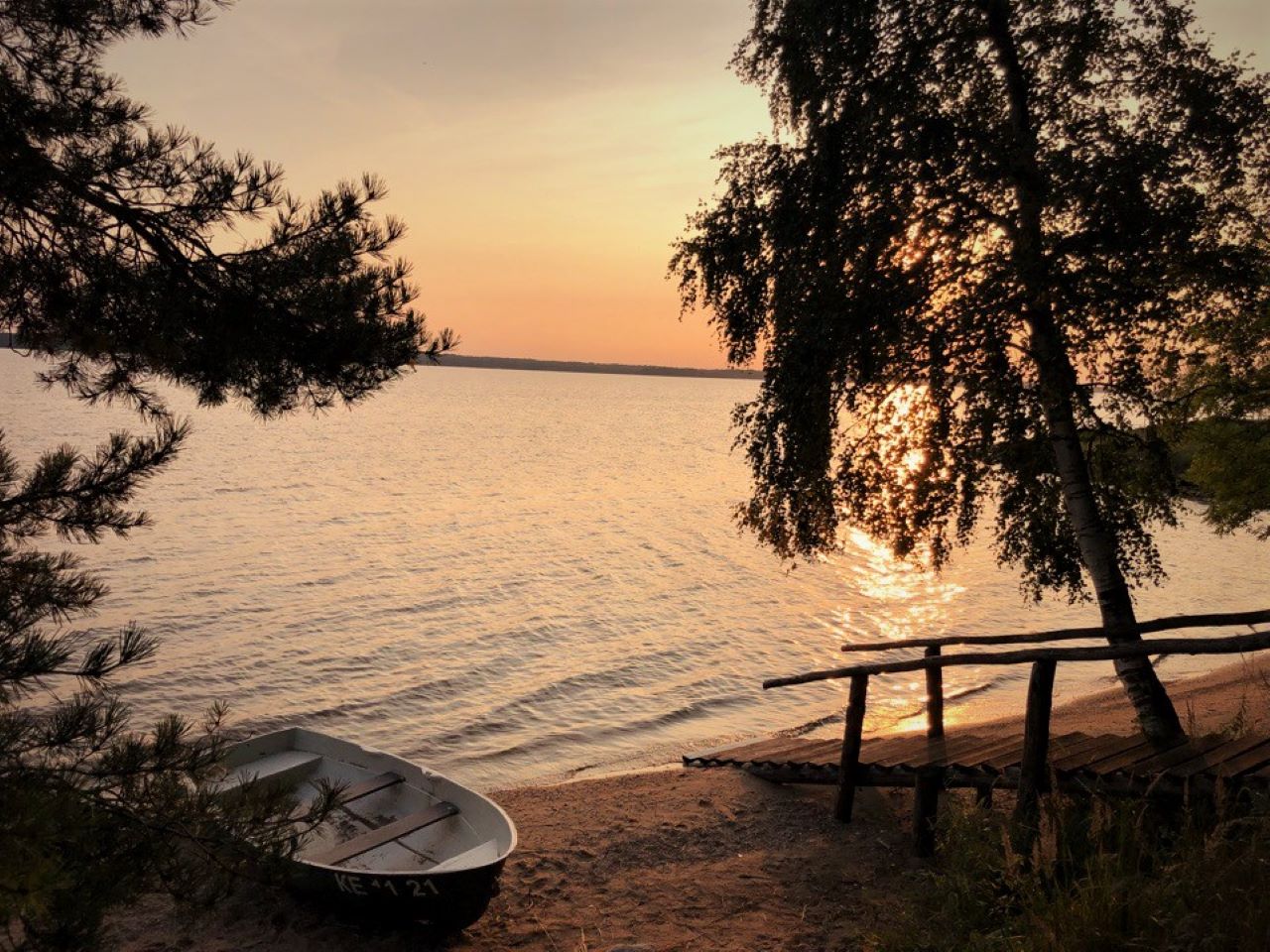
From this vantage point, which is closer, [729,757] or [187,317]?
[187,317]

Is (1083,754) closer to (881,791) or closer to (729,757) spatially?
(881,791)

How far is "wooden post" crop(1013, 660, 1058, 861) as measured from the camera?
639cm

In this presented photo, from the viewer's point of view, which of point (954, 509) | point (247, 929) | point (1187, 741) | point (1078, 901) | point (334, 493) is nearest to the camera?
point (1078, 901)

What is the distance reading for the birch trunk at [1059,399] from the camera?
9516 mm

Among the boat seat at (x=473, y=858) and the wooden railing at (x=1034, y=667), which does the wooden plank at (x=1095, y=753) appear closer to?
the wooden railing at (x=1034, y=667)

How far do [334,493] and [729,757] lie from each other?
36555mm

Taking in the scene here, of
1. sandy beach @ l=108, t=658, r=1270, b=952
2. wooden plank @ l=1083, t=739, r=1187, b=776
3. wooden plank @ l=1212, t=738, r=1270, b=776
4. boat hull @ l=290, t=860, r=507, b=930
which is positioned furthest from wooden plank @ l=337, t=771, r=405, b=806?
wooden plank @ l=1212, t=738, r=1270, b=776

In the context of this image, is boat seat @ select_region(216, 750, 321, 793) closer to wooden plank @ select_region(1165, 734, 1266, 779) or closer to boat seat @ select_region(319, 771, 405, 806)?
boat seat @ select_region(319, 771, 405, 806)

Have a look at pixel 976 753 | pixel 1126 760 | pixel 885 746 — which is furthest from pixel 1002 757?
pixel 885 746

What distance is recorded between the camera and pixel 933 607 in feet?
80.5

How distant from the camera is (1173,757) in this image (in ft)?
21.6

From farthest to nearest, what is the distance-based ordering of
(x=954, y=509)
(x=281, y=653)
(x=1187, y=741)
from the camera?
(x=281, y=653) → (x=954, y=509) → (x=1187, y=741)

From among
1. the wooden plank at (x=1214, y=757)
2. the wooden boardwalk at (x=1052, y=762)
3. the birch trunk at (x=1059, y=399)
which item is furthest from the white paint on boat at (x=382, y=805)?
the birch trunk at (x=1059, y=399)

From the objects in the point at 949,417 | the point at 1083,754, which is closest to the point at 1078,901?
the point at 1083,754
